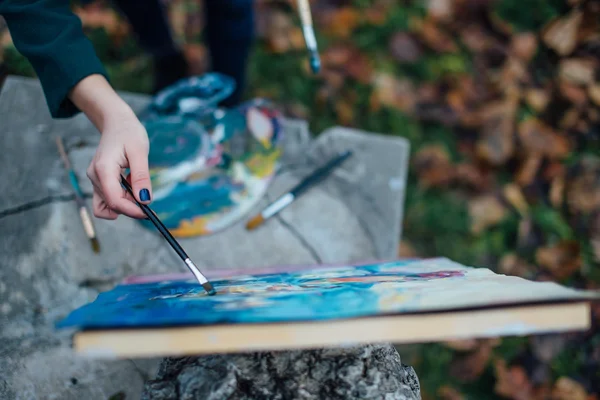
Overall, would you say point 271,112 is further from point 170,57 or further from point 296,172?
point 170,57

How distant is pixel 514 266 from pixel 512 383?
361 mm

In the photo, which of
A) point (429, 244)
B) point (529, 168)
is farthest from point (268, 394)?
point (529, 168)

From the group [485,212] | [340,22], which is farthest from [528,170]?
[340,22]

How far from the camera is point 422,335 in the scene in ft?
1.69

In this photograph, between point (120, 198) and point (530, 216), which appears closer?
point (120, 198)

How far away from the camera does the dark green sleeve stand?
78 cm

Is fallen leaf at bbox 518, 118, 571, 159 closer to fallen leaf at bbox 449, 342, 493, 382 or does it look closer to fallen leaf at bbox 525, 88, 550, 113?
fallen leaf at bbox 525, 88, 550, 113

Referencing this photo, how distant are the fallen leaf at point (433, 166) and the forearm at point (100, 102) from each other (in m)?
1.14

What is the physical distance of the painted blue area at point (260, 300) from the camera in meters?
0.52

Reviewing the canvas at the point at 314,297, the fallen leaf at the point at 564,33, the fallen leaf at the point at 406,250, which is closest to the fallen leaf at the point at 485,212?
the fallen leaf at the point at 406,250

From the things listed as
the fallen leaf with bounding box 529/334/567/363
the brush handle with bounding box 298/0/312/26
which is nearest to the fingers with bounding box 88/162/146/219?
the brush handle with bounding box 298/0/312/26

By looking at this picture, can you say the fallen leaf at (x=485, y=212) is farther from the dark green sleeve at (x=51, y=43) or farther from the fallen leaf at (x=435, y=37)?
the dark green sleeve at (x=51, y=43)

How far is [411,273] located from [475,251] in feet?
3.12

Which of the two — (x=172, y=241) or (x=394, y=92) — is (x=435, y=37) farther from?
(x=172, y=241)
